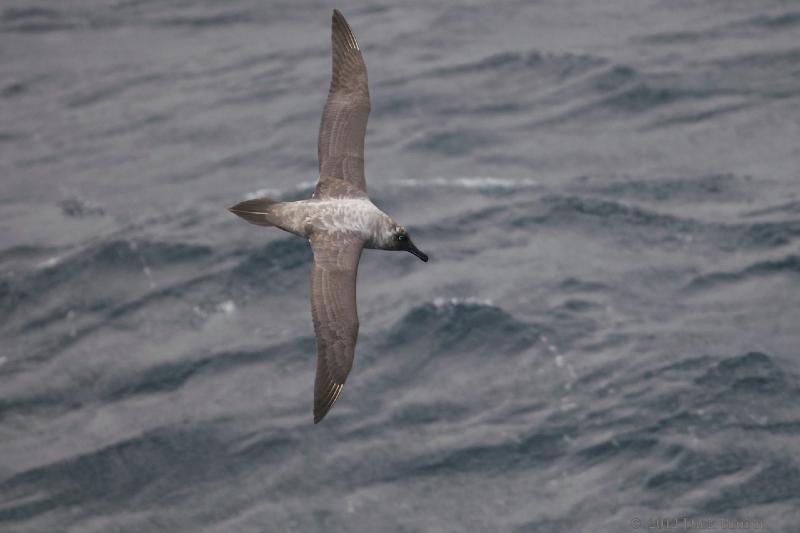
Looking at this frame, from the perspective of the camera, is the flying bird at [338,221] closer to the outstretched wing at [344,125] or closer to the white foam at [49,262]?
the outstretched wing at [344,125]

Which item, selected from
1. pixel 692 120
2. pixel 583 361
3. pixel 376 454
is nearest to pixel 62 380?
pixel 376 454

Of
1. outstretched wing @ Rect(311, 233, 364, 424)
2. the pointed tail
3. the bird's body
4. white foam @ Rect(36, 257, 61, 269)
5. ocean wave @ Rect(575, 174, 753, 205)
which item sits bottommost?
white foam @ Rect(36, 257, 61, 269)

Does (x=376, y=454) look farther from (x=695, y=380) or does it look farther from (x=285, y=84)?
(x=285, y=84)

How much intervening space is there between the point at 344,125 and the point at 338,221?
1.87m

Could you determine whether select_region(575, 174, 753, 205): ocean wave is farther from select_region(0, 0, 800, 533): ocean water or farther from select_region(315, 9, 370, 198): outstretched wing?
select_region(315, 9, 370, 198): outstretched wing

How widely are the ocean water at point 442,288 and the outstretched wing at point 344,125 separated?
562 centimetres

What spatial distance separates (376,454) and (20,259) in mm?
9850

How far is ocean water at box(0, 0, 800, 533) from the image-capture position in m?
19.4

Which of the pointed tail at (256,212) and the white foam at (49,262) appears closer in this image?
the pointed tail at (256,212)

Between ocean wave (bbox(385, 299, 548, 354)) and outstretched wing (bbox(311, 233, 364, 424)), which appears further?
ocean wave (bbox(385, 299, 548, 354))

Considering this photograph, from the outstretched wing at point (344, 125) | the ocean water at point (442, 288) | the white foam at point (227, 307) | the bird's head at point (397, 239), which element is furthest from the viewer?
the white foam at point (227, 307)

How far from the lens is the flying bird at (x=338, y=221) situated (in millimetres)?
14008

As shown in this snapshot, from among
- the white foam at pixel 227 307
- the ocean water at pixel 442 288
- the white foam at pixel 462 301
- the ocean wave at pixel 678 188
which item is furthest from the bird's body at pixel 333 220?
the ocean wave at pixel 678 188

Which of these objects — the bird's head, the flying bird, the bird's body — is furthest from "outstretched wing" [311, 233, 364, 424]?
the bird's head
